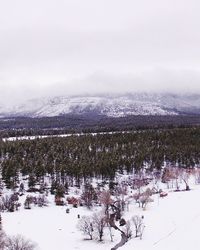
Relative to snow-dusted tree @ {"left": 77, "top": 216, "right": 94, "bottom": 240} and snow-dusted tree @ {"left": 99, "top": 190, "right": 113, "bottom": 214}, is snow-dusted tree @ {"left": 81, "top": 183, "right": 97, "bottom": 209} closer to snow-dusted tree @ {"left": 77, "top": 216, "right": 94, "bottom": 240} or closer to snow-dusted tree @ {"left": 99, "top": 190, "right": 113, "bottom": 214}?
snow-dusted tree @ {"left": 99, "top": 190, "right": 113, "bottom": 214}

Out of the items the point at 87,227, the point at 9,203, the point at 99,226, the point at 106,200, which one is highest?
the point at 106,200

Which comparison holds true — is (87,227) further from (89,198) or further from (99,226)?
(89,198)

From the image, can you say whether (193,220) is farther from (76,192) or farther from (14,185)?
(14,185)

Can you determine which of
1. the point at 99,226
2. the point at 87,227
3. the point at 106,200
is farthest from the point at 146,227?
the point at 106,200

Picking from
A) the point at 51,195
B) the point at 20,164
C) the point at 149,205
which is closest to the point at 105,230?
the point at 149,205

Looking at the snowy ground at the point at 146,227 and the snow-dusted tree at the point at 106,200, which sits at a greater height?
the snow-dusted tree at the point at 106,200

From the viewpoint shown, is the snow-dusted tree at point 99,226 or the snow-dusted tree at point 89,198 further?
the snow-dusted tree at point 89,198

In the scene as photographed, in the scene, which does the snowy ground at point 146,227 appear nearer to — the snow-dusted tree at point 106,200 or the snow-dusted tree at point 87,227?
the snow-dusted tree at point 87,227

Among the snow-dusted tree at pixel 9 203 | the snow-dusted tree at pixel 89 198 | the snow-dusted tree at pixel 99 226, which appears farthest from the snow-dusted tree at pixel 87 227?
the snow-dusted tree at pixel 9 203
